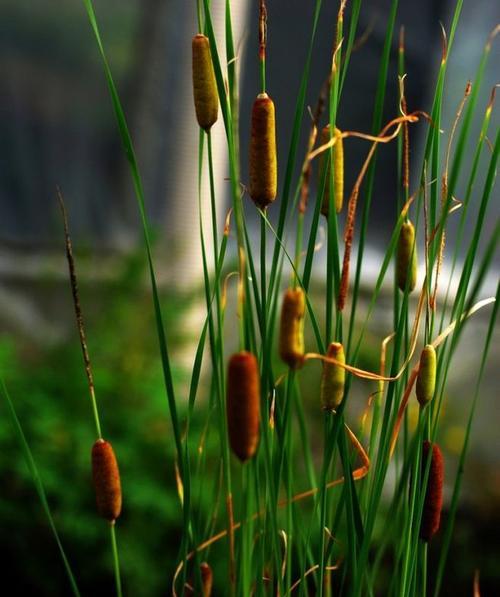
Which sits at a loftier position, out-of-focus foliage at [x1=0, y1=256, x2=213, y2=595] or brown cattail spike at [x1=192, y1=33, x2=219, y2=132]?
brown cattail spike at [x1=192, y1=33, x2=219, y2=132]

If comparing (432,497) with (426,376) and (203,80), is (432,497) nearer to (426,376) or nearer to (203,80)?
(426,376)

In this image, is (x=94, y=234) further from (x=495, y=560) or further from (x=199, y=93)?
(x=199, y=93)

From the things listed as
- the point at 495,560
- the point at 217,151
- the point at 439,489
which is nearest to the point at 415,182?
the point at 217,151

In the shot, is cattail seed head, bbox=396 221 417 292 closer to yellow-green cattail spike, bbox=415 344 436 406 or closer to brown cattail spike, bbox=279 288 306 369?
yellow-green cattail spike, bbox=415 344 436 406

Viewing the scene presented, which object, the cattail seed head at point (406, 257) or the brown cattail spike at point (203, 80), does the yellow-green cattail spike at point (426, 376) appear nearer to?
the cattail seed head at point (406, 257)

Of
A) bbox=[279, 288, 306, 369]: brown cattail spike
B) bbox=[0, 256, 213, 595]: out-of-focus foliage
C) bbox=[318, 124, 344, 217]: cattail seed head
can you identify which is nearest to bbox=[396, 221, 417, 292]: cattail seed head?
bbox=[318, 124, 344, 217]: cattail seed head
